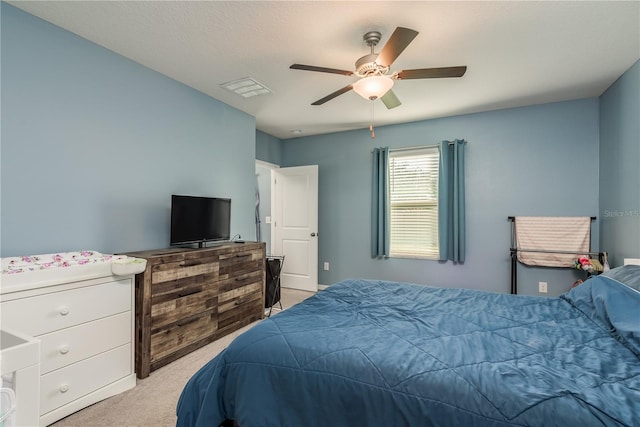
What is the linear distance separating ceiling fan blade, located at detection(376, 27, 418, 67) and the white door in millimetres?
2944

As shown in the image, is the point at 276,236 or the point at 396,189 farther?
the point at 276,236

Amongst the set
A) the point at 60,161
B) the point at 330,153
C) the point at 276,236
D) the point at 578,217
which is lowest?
the point at 276,236

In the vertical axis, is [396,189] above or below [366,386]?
above

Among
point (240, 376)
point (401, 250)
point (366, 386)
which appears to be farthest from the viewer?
point (401, 250)

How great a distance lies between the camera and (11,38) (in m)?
2.06

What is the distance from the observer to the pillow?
1.64 m

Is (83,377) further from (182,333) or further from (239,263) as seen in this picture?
(239,263)

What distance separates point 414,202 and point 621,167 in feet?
7.10

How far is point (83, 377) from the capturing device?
6.53ft

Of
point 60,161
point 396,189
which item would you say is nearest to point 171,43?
point 60,161

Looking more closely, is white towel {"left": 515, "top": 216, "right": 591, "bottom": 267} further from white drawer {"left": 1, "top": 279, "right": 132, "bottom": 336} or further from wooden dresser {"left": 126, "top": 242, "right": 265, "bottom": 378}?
white drawer {"left": 1, "top": 279, "right": 132, "bottom": 336}

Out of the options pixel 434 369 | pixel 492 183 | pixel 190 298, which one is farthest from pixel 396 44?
pixel 492 183

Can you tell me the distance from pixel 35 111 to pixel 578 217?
5220 millimetres

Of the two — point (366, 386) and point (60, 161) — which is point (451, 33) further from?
point (60, 161)
